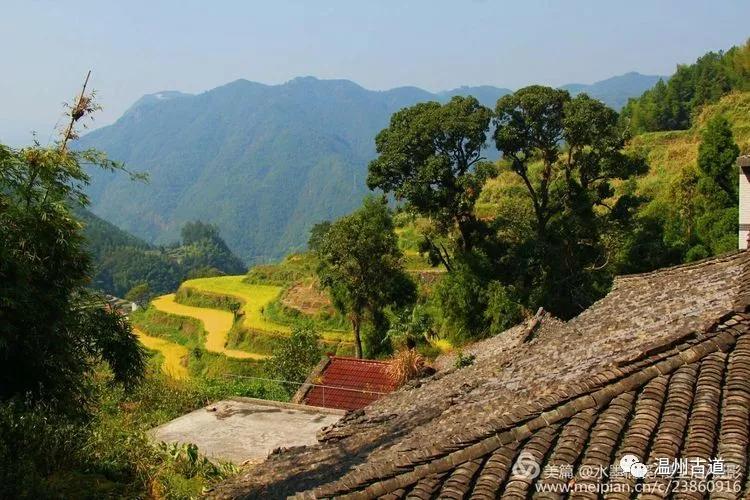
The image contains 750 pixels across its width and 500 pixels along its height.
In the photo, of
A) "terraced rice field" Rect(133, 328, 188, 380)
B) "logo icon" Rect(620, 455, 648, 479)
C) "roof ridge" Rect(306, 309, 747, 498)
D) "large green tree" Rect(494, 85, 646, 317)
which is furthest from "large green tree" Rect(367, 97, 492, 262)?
"terraced rice field" Rect(133, 328, 188, 380)

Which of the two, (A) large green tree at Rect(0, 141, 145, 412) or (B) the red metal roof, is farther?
(B) the red metal roof

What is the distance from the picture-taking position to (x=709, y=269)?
8781mm

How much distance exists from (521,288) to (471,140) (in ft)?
15.4

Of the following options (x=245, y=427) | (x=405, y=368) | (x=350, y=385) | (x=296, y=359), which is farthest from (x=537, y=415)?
(x=296, y=359)

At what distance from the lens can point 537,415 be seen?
443 centimetres

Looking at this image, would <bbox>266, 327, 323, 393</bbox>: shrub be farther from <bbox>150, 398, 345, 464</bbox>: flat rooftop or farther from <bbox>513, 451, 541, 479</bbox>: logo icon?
<bbox>513, 451, 541, 479</bbox>: logo icon

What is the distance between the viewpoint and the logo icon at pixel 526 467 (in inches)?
153

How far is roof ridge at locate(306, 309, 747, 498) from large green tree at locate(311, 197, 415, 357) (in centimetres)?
1593

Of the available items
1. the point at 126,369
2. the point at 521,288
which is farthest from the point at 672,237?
the point at 126,369

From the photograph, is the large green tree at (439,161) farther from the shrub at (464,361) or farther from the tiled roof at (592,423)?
the tiled roof at (592,423)

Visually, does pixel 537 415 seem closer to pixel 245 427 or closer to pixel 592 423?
pixel 592 423

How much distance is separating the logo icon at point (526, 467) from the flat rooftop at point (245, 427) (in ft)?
22.1

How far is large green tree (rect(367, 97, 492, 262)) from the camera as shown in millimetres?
18406

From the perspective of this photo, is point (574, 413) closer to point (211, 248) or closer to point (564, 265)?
point (564, 265)
